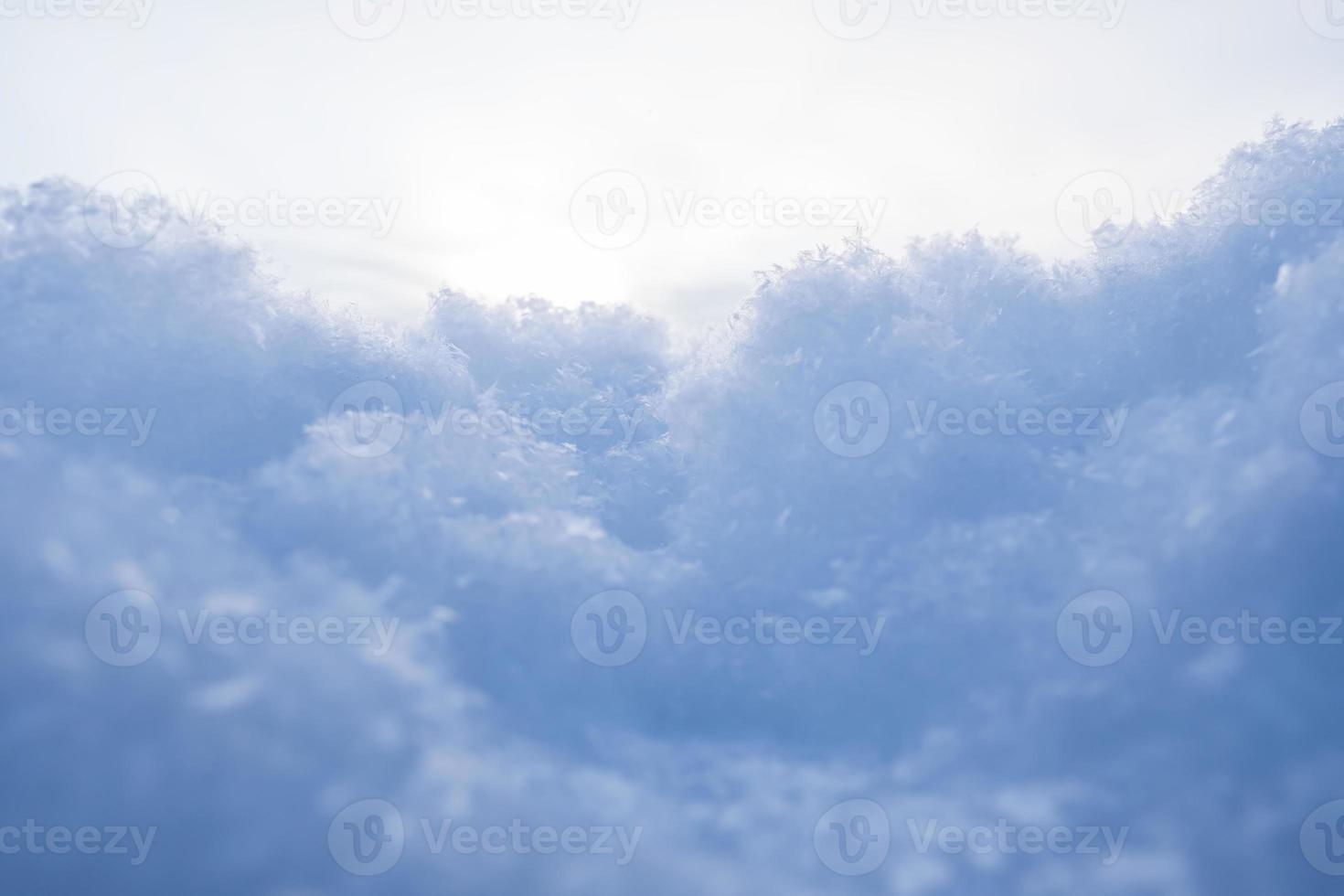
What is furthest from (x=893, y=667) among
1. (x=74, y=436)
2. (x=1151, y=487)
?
(x=74, y=436)

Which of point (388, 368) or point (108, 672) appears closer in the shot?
point (108, 672)

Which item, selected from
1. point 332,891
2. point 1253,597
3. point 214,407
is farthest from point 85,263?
point 1253,597

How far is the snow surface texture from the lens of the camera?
20.3ft

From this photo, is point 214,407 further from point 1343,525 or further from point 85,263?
point 1343,525

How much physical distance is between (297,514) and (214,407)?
55.4 inches

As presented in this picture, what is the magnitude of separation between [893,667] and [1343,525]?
376 cm

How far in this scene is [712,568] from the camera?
7.91 metres

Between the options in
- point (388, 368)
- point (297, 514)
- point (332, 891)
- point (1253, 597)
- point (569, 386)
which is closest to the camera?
point (332, 891)

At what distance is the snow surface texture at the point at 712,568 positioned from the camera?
6.20 m

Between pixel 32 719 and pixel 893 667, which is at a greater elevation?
pixel 893 667

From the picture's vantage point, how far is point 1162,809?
6.33 metres

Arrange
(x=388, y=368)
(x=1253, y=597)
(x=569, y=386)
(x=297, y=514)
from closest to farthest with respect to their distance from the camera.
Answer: (x=1253, y=597), (x=297, y=514), (x=388, y=368), (x=569, y=386)

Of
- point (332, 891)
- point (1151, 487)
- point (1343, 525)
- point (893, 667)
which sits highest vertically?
point (1151, 487)

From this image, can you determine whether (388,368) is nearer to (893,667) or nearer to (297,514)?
(297,514)
